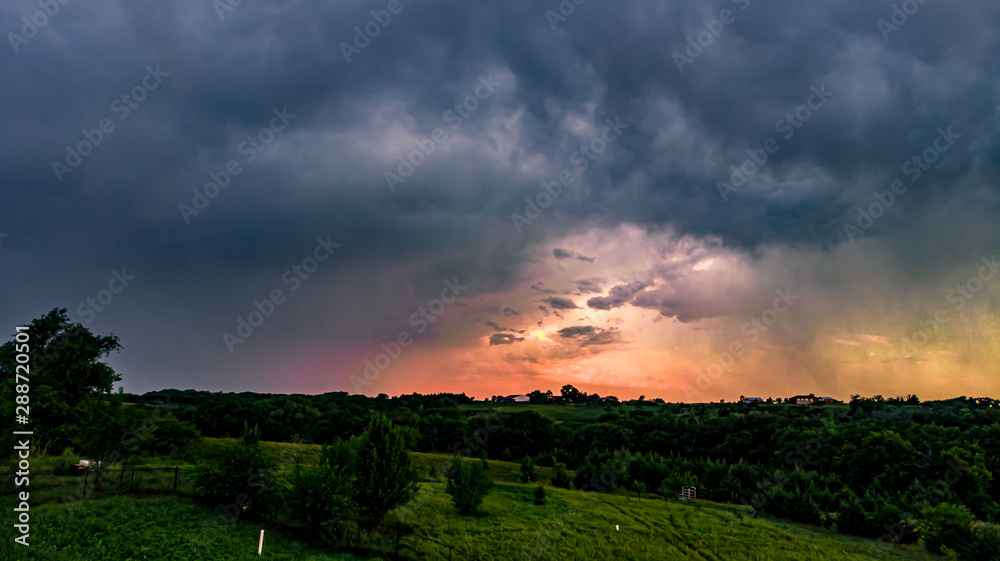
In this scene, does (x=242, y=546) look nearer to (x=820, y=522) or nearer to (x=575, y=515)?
(x=575, y=515)

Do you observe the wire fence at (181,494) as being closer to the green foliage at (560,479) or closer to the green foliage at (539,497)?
the green foliage at (539,497)

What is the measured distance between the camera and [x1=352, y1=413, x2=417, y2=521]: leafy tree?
33.1 m

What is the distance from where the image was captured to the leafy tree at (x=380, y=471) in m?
33.1

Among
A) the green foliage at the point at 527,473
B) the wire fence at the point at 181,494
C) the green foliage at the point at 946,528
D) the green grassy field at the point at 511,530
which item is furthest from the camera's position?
the green foliage at the point at 527,473

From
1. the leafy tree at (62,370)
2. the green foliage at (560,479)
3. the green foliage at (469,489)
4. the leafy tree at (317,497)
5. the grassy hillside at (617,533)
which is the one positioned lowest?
the green foliage at (560,479)

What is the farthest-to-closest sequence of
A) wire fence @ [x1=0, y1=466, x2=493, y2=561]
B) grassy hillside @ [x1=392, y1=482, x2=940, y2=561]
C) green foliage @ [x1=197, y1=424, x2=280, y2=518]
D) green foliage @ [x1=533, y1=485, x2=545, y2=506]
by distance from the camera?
green foliage @ [x1=533, y1=485, x2=545, y2=506]
grassy hillside @ [x1=392, y1=482, x2=940, y2=561]
green foliage @ [x1=197, y1=424, x2=280, y2=518]
wire fence @ [x1=0, y1=466, x2=493, y2=561]

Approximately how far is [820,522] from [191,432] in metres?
64.4

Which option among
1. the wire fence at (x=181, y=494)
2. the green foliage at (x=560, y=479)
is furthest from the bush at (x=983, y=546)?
the green foliage at (x=560, y=479)

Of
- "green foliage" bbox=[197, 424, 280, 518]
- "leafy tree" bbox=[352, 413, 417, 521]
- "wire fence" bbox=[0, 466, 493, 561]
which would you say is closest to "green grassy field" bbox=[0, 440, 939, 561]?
"wire fence" bbox=[0, 466, 493, 561]

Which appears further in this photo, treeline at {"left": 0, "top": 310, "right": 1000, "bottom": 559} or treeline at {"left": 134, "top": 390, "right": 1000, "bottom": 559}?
treeline at {"left": 134, "top": 390, "right": 1000, "bottom": 559}

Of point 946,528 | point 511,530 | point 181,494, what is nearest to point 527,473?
point 511,530

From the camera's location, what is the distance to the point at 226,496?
30906 mm

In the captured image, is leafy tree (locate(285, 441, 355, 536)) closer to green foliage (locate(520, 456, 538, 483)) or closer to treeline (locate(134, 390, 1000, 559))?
treeline (locate(134, 390, 1000, 559))

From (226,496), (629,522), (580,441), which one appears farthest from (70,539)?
(580,441)
